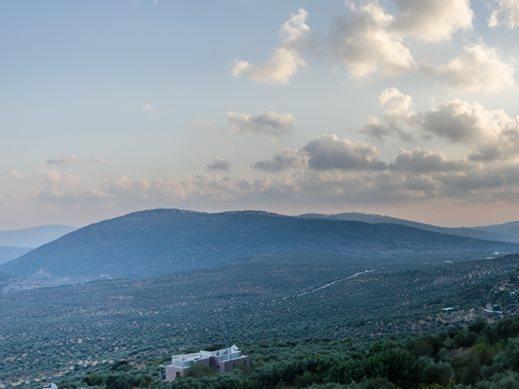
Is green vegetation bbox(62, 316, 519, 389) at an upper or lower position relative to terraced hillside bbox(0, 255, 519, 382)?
upper

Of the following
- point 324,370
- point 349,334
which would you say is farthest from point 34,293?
point 324,370

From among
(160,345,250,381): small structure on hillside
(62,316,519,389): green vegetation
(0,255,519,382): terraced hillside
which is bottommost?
(0,255,519,382): terraced hillside

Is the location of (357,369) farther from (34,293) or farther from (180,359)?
(34,293)

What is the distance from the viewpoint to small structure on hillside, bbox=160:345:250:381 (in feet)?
96.7

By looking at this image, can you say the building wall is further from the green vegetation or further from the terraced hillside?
the terraced hillside

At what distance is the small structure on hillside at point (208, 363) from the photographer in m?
29.5

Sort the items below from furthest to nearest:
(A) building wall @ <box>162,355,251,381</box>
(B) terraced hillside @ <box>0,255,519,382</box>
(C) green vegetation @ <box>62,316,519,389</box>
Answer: (B) terraced hillside @ <box>0,255,519,382</box>
(A) building wall @ <box>162,355,251,381</box>
(C) green vegetation @ <box>62,316,519,389</box>

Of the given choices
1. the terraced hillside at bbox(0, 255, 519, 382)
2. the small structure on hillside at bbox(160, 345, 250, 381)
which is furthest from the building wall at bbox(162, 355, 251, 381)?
the terraced hillside at bbox(0, 255, 519, 382)

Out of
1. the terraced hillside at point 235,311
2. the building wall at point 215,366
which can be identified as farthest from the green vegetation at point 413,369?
the terraced hillside at point 235,311

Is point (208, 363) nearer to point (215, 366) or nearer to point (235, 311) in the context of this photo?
point (215, 366)

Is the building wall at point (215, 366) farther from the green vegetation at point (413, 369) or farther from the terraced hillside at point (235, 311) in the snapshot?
the terraced hillside at point (235, 311)

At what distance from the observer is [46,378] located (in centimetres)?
Answer: 4288

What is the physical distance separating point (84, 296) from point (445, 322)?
84096 millimetres

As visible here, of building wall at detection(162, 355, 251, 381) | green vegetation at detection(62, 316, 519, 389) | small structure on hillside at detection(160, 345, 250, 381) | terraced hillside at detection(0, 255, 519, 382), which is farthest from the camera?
terraced hillside at detection(0, 255, 519, 382)
